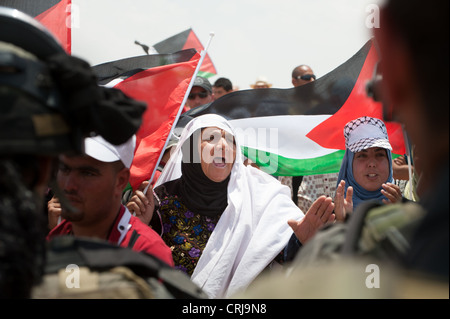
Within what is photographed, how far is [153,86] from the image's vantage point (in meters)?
5.00

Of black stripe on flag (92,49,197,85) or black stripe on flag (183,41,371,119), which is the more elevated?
black stripe on flag (92,49,197,85)

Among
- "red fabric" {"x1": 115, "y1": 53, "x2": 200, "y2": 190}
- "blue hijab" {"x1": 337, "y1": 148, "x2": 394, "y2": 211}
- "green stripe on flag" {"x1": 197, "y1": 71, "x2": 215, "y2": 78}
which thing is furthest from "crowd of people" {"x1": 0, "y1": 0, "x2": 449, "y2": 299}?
"green stripe on flag" {"x1": 197, "y1": 71, "x2": 215, "y2": 78}

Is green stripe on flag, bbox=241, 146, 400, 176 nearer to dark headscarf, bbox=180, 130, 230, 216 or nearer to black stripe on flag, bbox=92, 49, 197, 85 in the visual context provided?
dark headscarf, bbox=180, 130, 230, 216

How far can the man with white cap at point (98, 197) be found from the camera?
2689mm

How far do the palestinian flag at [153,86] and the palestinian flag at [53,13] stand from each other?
16.8 inches

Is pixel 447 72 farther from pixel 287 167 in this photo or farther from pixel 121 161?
pixel 287 167

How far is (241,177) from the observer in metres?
4.31

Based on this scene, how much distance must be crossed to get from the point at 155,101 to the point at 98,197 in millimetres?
2300

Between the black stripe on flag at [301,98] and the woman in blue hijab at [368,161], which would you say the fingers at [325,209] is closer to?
the woman in blue hijab at [368,161]

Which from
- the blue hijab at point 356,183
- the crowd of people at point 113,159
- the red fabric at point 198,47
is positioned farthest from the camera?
the red fabric at point 198,47

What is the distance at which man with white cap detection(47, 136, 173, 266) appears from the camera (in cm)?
269

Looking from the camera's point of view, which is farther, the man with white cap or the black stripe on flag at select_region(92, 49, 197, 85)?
the black stripe on flag at select_region(92, 49, 197, 85)

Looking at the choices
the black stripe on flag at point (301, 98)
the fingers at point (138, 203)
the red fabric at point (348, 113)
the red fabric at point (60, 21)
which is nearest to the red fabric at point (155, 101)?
the fingers at point (138, 203)
